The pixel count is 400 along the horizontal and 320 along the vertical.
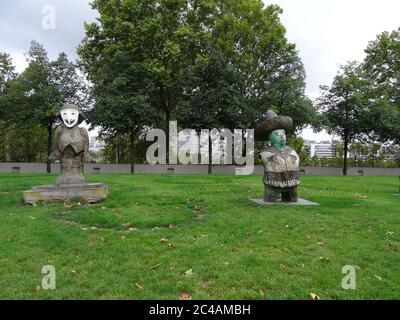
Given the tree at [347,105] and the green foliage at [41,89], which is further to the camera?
the tree at [347,105]

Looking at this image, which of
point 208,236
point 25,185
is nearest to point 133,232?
point 208,236

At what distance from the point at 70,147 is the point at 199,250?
731 centimetres

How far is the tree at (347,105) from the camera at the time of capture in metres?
28.3

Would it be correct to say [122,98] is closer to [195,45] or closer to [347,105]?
[195,45]

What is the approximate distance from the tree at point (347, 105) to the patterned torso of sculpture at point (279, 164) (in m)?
18.2

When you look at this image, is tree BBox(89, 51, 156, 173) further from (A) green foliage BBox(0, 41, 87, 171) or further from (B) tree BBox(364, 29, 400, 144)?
(B) tree BBox(364, 29, 400, 144)

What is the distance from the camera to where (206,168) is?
30.7m

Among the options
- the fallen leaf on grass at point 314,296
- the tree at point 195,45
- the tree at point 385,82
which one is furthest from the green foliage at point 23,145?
the fallen leaf on grass at point 314,296

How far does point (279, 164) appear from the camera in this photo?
1037 cm

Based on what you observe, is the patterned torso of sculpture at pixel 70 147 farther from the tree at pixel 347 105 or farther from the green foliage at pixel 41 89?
the tree at pixel 347 105

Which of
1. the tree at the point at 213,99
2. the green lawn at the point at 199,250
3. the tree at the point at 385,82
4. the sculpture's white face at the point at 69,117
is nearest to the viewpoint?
the green lawn at the point at 199,250

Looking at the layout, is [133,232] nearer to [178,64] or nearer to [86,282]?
[86,282]

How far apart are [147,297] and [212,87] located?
74.5 feet

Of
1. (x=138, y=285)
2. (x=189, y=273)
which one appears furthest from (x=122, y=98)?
(x=138, y=285)
